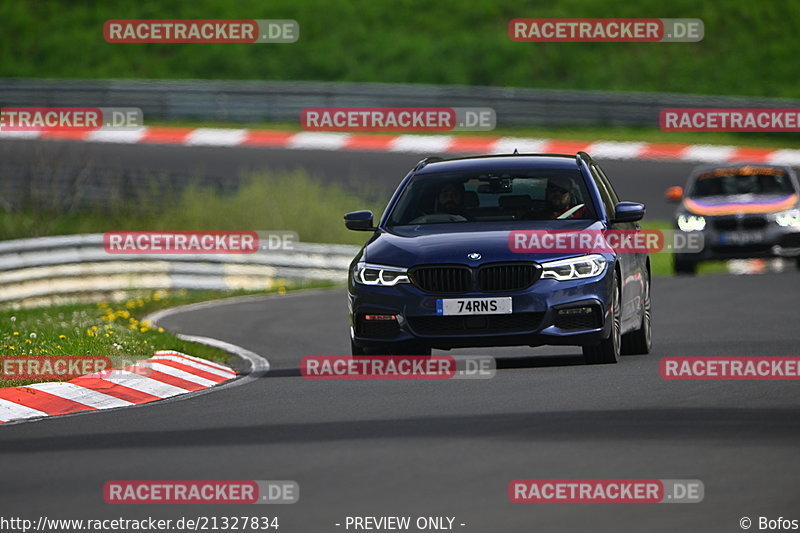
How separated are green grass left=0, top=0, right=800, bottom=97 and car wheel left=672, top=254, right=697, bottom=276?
2079 cm

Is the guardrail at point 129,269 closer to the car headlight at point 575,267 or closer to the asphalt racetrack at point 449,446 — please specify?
Answer: the asphalt racetrack at point 449,446

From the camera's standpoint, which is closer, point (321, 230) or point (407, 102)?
point (321, 230)

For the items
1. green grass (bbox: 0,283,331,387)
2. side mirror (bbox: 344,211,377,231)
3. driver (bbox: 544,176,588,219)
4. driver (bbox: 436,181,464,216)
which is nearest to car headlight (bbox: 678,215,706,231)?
green grass (bbox: 0,283,331,387)

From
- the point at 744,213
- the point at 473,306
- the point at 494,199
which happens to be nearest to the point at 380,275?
the point at 473,306

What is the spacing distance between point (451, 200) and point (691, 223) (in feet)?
37.0

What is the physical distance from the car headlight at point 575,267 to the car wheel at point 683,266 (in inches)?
492

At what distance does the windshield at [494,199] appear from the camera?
13.8m

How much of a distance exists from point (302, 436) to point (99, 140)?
28.5 meters

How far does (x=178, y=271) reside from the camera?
85.4ft

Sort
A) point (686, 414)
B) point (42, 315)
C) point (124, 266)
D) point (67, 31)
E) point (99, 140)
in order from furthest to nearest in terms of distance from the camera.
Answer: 1. point (67, 31)
2. point (99, 140)
3. point (124, 266)
4. point (42, 315)
5. point (686, 414)

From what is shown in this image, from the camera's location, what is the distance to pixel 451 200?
45.8 feet

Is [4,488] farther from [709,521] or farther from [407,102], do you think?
[407,102]

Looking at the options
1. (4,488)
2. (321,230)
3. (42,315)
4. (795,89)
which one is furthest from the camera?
(795,89)

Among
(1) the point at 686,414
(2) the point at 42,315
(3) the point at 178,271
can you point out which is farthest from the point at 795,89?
(1) the point at 686,414
